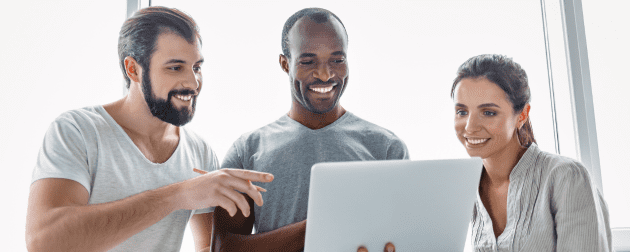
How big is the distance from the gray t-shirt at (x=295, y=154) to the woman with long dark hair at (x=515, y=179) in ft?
1.15

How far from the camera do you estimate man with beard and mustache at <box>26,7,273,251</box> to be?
0.92 meters

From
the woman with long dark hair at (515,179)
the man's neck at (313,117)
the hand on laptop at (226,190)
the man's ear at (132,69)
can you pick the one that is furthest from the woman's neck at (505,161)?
the man's ear at (132,69)

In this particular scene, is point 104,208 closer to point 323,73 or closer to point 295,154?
point 295,154

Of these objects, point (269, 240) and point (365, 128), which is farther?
point (365, 128)

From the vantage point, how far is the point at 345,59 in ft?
3.76

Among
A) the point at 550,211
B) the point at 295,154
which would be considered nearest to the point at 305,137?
the point at 295,154

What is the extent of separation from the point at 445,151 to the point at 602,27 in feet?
3.67

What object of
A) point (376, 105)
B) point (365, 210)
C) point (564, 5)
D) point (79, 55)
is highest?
point (564, 5)

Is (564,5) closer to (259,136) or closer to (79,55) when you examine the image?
(259,136)

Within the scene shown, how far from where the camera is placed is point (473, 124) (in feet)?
4.01

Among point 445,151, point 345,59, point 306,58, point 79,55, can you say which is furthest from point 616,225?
point 79,55

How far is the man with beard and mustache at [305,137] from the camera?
41.4 inches

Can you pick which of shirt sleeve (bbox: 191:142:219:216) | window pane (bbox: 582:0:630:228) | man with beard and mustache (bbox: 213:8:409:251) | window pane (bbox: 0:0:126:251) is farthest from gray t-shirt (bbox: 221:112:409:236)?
window pane (bbox: 582:0:630:228)

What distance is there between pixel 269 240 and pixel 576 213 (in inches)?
34.7
